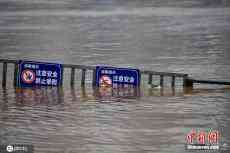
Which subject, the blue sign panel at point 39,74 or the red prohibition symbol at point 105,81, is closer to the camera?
the red prohibition symbol at point 105,81

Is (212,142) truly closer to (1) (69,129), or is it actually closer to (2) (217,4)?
(1) (69,129)

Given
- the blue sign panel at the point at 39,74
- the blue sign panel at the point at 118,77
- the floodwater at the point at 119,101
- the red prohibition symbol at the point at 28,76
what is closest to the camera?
the floodwater at the point at 119,101

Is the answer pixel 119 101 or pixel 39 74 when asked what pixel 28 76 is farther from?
pixel 119 101

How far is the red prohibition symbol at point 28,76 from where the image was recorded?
22.4 meters

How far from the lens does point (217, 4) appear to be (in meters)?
82.4

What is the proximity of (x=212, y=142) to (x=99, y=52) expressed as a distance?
909 inches

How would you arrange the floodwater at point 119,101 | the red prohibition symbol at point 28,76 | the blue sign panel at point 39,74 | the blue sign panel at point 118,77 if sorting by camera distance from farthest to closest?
the red prohibition symbol at point 28,76 → the blue sign panel at point 39,74 → the blue sign panel at point 118,77 → the floodwater at point 119,101

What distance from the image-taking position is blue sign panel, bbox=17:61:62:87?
22281 mm

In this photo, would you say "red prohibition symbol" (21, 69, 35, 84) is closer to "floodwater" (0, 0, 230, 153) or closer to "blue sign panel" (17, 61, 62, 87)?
"blue sign panel" (17, 61, 62, 87)

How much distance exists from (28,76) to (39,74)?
15.1 inches

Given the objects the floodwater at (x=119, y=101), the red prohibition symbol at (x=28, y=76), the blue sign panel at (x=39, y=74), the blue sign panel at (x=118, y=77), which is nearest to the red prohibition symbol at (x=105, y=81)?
the blue sign panel at (x=118, y=77)

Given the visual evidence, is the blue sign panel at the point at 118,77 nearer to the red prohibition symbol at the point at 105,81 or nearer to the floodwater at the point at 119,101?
the red prohibition symbol at the point at 105,81

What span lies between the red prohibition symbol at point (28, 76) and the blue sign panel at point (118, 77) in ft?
6.69

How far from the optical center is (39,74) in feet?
73.4
